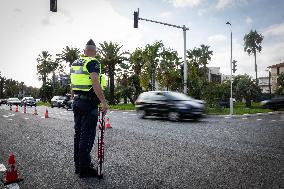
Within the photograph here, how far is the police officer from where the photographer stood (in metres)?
4.55

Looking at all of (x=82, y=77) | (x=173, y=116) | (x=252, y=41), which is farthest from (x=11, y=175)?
(x=252, y=41)

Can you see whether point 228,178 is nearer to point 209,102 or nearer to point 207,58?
point 209,102

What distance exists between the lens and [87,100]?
468 centimetres

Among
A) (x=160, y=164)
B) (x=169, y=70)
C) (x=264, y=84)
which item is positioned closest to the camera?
(x=160, y=164)

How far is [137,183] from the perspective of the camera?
4234mm

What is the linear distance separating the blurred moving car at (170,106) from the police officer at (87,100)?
39.1ft

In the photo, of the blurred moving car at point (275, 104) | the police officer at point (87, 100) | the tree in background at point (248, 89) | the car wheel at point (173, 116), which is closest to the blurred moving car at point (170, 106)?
the car wheel at point (173, 116)

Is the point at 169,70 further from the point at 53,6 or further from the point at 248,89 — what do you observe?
the point at 53,6

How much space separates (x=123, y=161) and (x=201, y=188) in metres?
2.04

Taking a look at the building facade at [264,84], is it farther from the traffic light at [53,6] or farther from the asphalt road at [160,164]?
the asphalt road at [160,164]

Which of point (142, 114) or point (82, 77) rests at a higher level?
point (82, 77)

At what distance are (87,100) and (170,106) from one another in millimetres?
12357

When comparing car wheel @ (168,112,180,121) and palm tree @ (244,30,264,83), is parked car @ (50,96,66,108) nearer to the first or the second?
car wheel @ (168,112,180,121)

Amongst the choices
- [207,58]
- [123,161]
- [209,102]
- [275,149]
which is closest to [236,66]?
[209,102]
